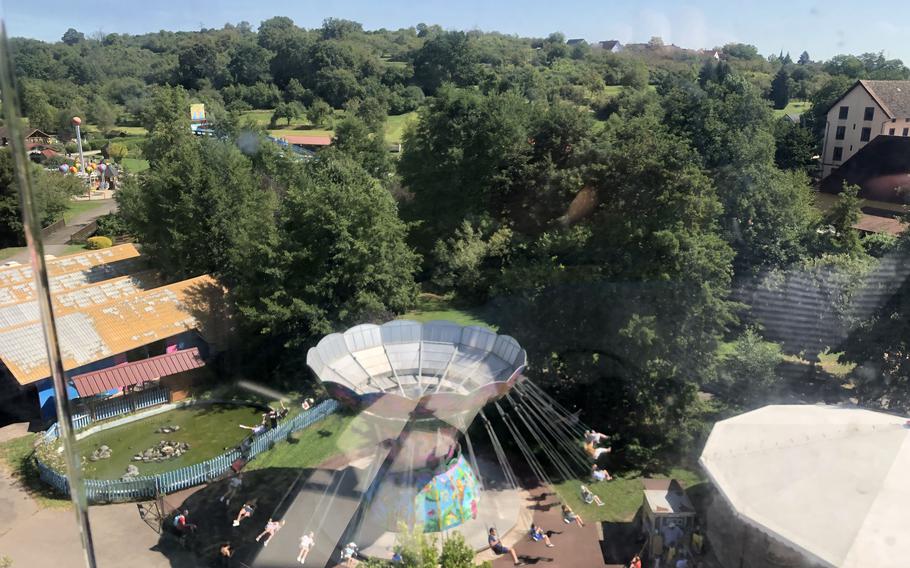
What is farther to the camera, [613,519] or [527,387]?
[527,387]

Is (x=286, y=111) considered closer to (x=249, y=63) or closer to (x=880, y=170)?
(x=249, y=63)

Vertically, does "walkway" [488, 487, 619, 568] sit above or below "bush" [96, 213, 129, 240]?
below

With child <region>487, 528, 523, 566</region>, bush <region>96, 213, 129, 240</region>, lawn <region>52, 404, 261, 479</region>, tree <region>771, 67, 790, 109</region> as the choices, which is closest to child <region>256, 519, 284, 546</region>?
child <region>487, 528, 523, 566</region>

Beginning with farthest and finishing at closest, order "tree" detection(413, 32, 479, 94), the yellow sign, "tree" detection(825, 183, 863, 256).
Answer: "tree" detection(413, 32, 479, 94) < the yellow sign < "tree" detection(825, 183, 863, 256)

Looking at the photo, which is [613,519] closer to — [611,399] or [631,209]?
[611,399]

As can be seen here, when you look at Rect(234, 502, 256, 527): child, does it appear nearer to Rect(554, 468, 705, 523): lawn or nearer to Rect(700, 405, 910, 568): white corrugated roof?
Rect(554, 468, 705, 523): lawn

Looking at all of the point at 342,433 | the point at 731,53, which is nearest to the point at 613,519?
the point at 342,433

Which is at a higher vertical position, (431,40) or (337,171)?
(431,40)
